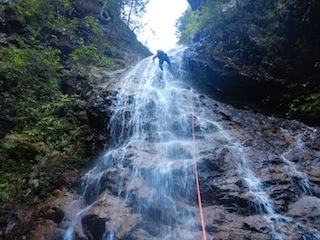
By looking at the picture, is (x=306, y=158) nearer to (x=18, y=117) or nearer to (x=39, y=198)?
(x=39, y=198)

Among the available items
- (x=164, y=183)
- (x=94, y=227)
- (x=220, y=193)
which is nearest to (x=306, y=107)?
(x=220, y=193)

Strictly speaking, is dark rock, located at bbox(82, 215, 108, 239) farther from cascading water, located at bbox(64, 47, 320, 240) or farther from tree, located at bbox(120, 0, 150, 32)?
tree, located at bbox(120, 0, 150, 32)

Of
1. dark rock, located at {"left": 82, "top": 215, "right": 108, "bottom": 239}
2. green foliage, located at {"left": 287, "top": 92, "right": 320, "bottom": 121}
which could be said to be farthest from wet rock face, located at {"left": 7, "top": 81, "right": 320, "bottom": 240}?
green foliage, located at {"left": 287, "top": 92, "right": 320, "bottom": 121}

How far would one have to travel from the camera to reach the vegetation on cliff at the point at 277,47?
24.0 ft

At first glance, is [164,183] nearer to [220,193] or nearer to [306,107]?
[220,193]

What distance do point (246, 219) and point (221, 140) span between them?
98.9 inches

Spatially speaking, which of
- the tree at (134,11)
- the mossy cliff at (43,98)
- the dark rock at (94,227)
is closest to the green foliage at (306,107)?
the mossy cliff at (43,98)

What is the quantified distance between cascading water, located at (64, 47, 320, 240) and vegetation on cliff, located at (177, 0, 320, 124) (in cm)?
261

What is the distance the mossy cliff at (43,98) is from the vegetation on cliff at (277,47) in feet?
20.1

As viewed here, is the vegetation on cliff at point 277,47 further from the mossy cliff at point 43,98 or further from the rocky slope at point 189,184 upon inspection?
the mossy cliff at point 43,98

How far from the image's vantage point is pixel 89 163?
6.79 m

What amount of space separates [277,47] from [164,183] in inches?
266

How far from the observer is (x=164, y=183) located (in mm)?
4945

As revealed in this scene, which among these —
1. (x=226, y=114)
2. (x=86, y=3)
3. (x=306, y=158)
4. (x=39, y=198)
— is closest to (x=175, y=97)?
(x=226, y=114)
